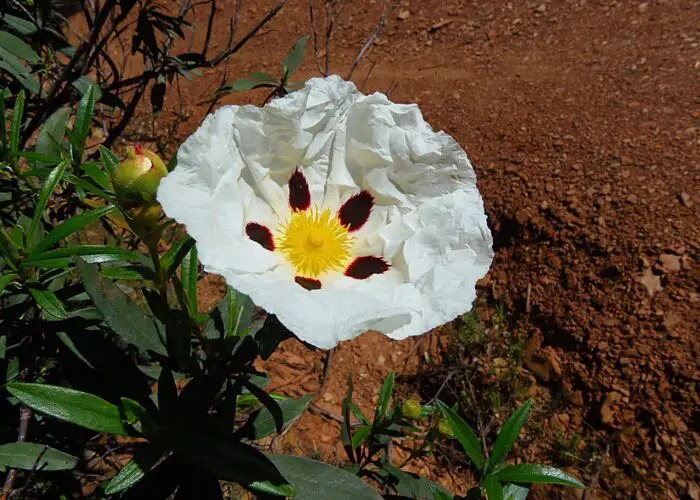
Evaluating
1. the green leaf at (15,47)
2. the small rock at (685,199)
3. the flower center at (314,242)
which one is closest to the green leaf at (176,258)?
the flower center at (314,242)

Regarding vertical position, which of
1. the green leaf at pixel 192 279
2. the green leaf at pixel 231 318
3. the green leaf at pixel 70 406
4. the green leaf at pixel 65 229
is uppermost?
the green leaf at pixel 65 229

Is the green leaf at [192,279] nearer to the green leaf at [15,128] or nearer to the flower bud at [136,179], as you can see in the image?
the flower bud at [136,179]

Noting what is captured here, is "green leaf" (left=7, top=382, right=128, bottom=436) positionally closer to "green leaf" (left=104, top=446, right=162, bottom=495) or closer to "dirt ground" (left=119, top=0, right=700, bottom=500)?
"green leaf" (left=104, top=446, right=162, bottom=495)

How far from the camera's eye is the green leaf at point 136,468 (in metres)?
1.19

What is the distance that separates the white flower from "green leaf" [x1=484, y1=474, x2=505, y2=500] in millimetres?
664

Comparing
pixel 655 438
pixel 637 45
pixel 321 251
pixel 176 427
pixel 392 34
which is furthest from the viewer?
pixel 392 34

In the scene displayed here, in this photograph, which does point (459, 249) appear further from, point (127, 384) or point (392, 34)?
point (392, 34)

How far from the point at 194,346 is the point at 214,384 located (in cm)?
34

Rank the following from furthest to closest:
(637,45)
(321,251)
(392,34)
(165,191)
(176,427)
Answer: (392,34)
(637,45)
(321,251)
(176,427)
(165,191)

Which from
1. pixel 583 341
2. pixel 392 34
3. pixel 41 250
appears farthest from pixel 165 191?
pixel 392 34

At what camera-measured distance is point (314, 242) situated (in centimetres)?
158

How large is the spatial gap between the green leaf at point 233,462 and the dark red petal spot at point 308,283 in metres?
0.44

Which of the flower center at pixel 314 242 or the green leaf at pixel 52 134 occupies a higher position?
the green leaf at pixel 52 134

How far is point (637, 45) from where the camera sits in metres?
5.14
